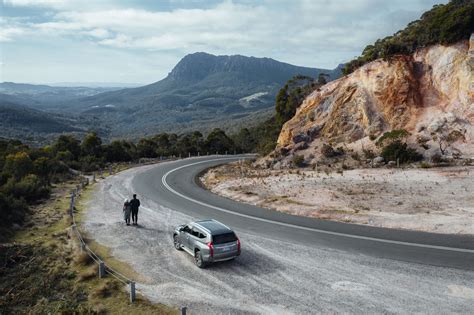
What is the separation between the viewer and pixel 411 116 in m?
38.5

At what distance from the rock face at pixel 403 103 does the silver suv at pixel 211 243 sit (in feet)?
84.3

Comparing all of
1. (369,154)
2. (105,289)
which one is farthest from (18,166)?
(369,154)

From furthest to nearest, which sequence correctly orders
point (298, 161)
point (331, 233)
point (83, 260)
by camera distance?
point (298, 161), point (331, 233), point (83, 260)

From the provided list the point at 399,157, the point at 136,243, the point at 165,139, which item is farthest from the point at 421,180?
the point at 165,139

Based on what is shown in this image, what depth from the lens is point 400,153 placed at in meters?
34.5

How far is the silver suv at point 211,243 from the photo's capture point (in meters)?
15.1

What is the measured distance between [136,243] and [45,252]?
15.0ft

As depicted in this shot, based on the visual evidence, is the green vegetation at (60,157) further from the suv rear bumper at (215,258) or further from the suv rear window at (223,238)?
the suv rear window at (223,238)

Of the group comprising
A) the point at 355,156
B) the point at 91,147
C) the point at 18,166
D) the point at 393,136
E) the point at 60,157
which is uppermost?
the point at 393,136

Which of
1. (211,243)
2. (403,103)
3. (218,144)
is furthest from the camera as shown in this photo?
(218,144)

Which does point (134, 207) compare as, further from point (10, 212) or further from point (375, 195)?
point (375, 195)

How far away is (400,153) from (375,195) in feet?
35.0

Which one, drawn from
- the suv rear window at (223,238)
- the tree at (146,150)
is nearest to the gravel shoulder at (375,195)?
the suv rear window at (223,238)

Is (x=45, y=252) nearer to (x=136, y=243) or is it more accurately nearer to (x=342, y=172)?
(x=136, y=243)
